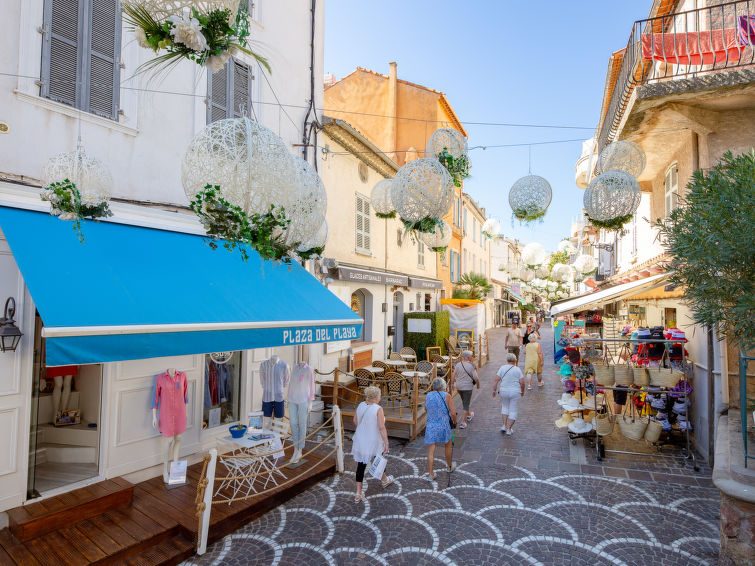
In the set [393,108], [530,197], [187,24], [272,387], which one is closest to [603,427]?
[530,197]

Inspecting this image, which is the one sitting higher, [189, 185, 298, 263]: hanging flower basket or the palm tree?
the palm tree

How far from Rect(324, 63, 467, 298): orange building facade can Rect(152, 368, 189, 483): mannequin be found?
13.5 m

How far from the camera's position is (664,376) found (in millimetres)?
7520

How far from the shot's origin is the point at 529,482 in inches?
265

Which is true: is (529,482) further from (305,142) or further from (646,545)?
(305,142)

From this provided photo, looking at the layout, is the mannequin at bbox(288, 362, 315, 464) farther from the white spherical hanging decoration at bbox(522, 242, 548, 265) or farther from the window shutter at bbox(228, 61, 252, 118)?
the white spherical hanging decoration at bbox(522, 242, 548, 265)

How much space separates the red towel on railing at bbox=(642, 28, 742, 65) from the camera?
6609mm

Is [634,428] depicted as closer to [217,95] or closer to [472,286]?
[217,95]

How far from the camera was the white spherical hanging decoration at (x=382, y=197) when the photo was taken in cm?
921

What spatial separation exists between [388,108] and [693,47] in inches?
485

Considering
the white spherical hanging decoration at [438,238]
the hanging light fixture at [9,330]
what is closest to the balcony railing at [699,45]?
the white spherical hanging decoration at [438,238]

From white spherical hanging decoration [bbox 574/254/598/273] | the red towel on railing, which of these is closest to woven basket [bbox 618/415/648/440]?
the red towel on railing

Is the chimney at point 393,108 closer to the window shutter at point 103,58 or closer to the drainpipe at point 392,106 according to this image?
the drainpipe at point 392,106

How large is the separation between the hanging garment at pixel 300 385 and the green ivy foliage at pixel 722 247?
5808 millimetres
